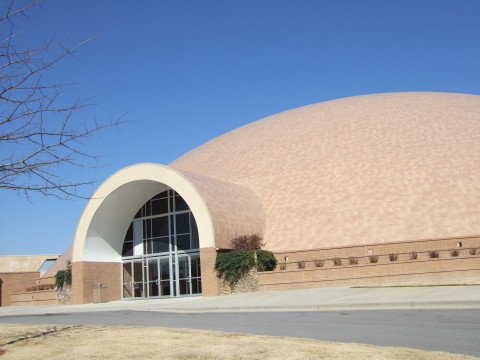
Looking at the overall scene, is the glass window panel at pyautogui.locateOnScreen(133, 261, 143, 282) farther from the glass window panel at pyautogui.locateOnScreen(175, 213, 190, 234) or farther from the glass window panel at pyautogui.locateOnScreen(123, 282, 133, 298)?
the glass window panel at pyautogui.locateOnScreen(175, 213, 190, 234)

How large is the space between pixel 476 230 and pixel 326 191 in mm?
Result: 7697

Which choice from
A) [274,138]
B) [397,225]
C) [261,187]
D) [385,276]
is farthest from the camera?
[274,138]

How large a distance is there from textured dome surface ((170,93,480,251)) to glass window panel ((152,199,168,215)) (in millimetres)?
3775

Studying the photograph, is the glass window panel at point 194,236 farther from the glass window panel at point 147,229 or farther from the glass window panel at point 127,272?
the glass window panel at point 127,272

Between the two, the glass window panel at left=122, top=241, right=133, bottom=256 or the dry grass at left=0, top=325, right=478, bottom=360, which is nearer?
the dry grass at left=0, top=325, right=478, bottom=360

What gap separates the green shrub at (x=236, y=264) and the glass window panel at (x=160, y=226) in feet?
19.0

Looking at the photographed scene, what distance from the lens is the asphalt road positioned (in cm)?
862

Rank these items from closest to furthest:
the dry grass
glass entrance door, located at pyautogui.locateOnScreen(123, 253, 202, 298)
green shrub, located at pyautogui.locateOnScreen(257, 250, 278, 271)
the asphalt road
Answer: the dry grass
the asphalt road
green shrub, located at pyautogui.locateOnScreen(257, 250, 278, 271)
glass entrance door, located at pyautogui.locateOnScreen(123, 253, 202, 298)

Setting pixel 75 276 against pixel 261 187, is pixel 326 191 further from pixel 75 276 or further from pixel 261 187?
pixel 75 276

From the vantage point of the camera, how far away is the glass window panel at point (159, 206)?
3058 cm

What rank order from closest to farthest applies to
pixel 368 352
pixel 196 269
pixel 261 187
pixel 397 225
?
pixel 368 352 < pixel 397 225 < pixel 196 269 < pixel 261 187

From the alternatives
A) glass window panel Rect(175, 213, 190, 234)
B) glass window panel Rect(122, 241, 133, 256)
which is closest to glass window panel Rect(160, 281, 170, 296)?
glass window panel Rect(175, 213, 190, 234)

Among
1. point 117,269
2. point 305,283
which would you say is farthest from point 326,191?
point 117,269

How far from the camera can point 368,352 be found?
7.53 meters
